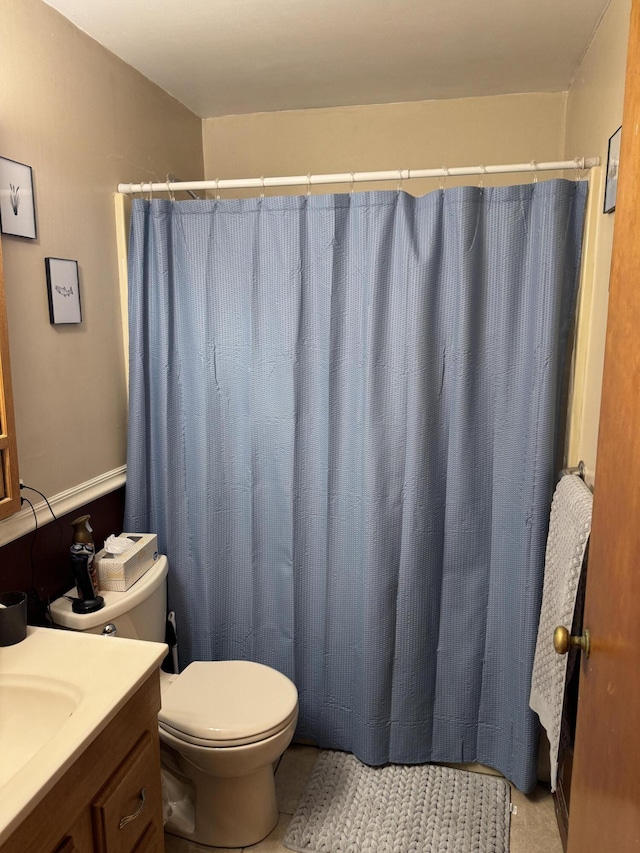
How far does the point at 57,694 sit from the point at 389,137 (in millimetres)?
2148

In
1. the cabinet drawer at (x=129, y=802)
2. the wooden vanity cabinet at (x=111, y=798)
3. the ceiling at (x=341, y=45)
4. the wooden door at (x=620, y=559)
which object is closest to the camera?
the wooden door at (x=620, y=559)

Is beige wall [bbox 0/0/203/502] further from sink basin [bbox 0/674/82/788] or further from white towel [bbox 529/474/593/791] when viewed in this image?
white towel [bbox 529/474/593/791]

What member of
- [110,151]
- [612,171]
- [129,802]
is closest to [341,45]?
[110,151]

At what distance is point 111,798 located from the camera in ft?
4.10

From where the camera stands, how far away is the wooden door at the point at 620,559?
0.85 metres

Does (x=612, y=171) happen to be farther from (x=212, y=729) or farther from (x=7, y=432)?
(x=212, y=729)

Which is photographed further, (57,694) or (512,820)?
(512,820)

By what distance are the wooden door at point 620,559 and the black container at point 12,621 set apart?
1.22m

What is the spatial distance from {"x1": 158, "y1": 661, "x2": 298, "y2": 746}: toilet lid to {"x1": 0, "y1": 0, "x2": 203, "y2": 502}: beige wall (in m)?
0.69

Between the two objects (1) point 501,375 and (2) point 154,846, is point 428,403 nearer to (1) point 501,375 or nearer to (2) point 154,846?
(1) point 501,375

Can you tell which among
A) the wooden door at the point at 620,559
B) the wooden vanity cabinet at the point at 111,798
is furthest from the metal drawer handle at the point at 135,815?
the wooden door at the point at 620,559

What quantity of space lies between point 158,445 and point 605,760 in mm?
1620

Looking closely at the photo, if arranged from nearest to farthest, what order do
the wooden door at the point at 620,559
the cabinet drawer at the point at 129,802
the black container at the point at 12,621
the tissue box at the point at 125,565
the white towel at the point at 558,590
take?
the wooden door at the point at 620,559, the cabinet drawer at the point at 129,802, the black container at the point at 12,621, the white towel at the point at 558,590, the tissue box at the point at 125,565

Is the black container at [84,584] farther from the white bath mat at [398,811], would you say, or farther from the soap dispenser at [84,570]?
the white bath mat at [398,811]
